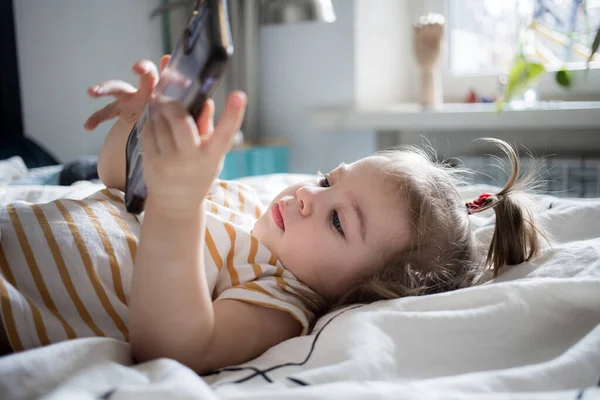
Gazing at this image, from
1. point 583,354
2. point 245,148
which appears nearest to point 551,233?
point 583,354

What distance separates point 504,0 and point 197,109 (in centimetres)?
226

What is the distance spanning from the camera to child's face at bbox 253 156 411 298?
0.84m

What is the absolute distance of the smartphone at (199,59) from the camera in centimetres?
50

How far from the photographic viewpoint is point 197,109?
533 mm

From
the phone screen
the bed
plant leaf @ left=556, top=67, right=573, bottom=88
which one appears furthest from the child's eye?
plant leaf @ left=556, top=67, right=573, bottom=88

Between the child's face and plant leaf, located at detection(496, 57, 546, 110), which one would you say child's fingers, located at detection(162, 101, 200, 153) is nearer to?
the child's face

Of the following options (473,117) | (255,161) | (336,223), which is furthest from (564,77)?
(336,223)

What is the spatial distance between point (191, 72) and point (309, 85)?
6.72 ft

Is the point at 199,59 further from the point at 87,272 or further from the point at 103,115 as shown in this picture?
the point at 103,115

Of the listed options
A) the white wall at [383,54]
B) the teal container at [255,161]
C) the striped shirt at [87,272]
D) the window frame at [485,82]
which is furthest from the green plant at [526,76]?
the striped shirt at [87,272]

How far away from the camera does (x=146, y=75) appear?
0.83 m

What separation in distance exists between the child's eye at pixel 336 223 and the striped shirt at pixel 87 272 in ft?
0.32

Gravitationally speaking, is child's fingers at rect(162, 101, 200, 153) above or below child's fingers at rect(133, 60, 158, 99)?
below

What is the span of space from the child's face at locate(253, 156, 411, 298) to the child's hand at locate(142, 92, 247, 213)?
0.32 m
